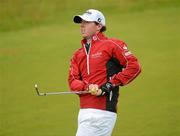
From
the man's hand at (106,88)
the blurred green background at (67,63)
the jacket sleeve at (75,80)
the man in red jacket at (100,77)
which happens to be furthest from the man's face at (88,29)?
the blurred green background at (67,63)

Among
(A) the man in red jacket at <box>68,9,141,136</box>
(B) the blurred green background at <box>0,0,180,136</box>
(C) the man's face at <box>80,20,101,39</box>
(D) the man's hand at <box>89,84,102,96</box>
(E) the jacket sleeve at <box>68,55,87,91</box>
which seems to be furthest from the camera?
(B) the blurred green background at <box>0,0,180,136</box>

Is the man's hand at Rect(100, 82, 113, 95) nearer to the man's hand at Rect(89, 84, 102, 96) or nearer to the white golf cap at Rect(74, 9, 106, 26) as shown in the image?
the man's hand at Rect(89, 84, 102, 96)

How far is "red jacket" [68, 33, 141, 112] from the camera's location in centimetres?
746

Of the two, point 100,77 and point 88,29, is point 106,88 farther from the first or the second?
point 88,29

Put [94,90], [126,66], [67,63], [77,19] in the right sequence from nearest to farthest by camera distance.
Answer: [94,90], [126,66], [77,19], [67,63]

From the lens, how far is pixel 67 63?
49.2 ft

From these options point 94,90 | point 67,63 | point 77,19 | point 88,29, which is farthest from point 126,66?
point 67,63

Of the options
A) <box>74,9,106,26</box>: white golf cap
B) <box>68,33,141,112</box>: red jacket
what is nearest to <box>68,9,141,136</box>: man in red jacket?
<box>68,33,141,112</box>: red jacket

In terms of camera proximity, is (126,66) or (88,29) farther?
(88,29)

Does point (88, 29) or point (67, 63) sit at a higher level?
point (88, 29)

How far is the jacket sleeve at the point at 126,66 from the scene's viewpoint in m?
7.45

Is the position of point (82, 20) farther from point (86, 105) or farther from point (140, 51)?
point (140, 51)

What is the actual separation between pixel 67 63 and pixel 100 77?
24.6ft

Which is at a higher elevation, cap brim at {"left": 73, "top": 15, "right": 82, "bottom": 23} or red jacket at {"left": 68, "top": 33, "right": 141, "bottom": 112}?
cap brim at {"left": 73, "top": 15, "right": 82, "bottom": 23}
